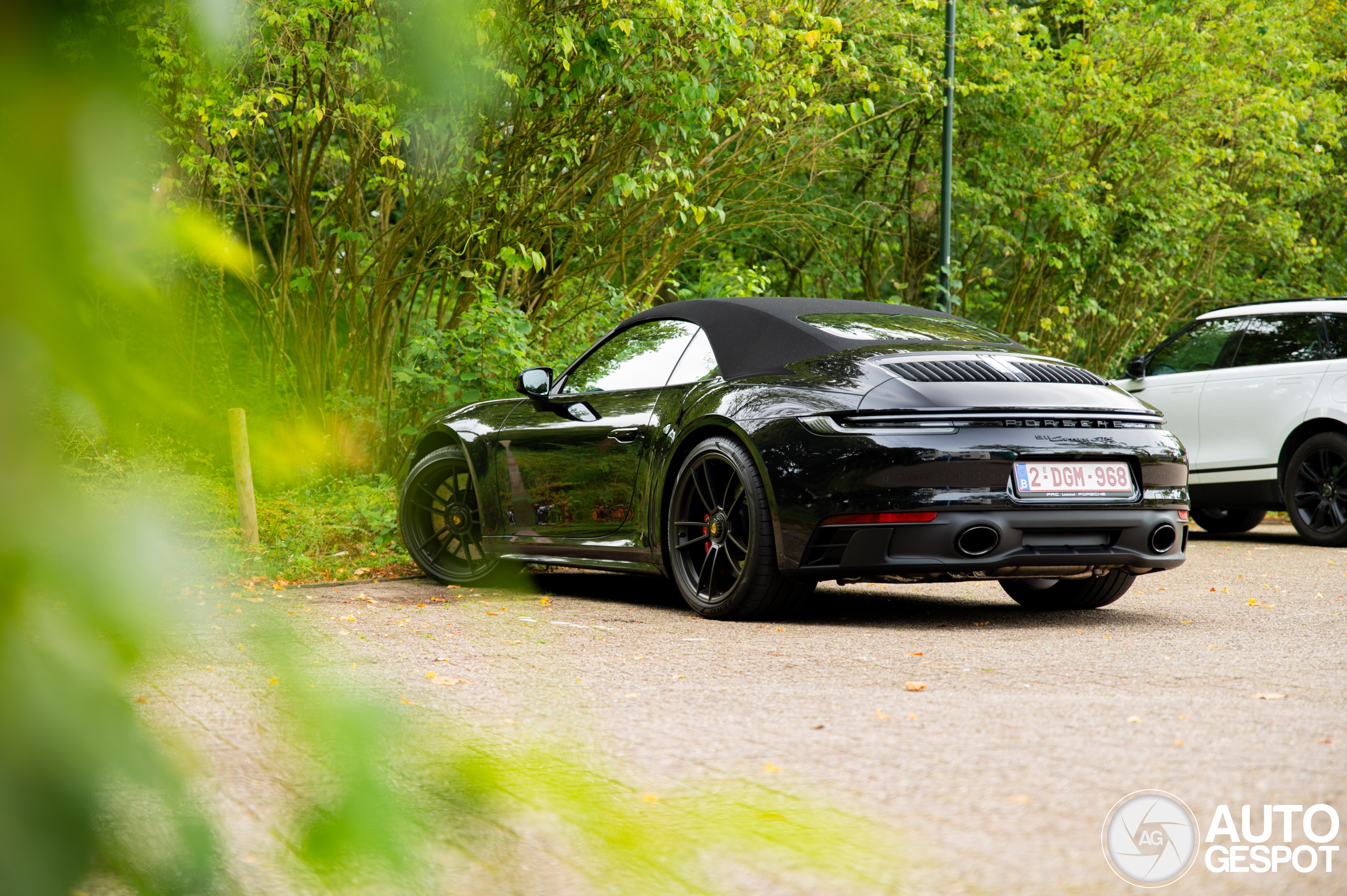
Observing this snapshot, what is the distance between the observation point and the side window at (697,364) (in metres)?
5.99

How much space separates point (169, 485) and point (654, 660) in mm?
3967

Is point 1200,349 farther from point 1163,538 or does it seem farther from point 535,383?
point 535,383

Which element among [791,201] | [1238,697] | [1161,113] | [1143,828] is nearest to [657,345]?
[1238,697]

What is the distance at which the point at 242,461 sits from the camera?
2.44ft

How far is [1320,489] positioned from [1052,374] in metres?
5.53

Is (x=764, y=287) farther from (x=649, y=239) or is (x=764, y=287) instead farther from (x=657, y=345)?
(x=657, y=345)

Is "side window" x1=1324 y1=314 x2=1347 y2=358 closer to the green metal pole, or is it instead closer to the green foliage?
the green metal pole

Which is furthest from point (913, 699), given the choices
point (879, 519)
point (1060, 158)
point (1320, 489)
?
point (1060, 158)

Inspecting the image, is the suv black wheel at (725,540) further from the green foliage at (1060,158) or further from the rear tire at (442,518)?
the green foliage at (1060,158)

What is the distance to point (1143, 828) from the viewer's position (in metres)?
2.42

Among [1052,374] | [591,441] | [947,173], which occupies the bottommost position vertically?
[591,441]

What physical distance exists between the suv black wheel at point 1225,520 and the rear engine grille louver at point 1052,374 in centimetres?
673

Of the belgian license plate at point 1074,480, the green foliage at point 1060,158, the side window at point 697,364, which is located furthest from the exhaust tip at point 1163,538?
the green foliage at point 1060,158
